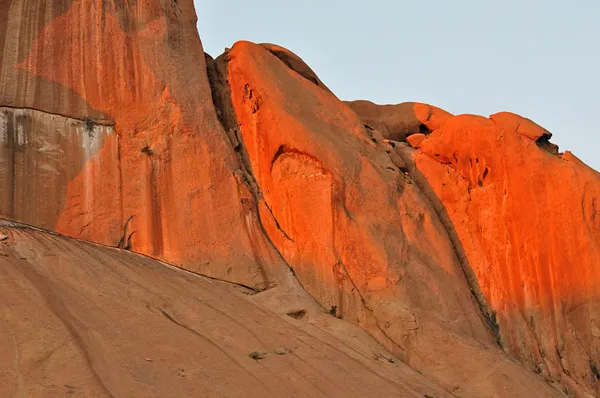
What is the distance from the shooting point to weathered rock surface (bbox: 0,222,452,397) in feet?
39.0

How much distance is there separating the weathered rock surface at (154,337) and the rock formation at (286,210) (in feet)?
0.24

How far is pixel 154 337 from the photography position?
13547mm

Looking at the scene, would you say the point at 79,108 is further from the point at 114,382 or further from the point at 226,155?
the point at 114,382

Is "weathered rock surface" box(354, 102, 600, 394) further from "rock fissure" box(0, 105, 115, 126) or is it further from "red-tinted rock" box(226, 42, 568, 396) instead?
"rock fissure" box(0, 105, 115, 126)

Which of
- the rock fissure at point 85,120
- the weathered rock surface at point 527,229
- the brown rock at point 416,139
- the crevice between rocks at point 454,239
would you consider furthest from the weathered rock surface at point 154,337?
the brown rock at point 416,139

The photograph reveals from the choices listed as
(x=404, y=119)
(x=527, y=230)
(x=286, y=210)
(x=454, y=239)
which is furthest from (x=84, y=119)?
(x=527, y=230)

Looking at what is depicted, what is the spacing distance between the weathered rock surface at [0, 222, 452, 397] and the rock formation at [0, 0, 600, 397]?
0.24ft

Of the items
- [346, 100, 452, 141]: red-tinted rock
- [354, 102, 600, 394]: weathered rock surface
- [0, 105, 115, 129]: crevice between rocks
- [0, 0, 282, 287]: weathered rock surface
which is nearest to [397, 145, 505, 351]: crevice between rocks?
[354, 102, 600, 394]: weathered rock surface

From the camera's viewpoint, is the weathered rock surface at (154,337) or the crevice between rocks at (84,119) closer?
the weathered rock surface at (154,337)

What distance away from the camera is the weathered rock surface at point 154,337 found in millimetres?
11875

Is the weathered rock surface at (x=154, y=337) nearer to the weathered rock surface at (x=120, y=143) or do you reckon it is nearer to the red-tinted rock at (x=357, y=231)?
the red-tinted rock at (x=357, y=231)

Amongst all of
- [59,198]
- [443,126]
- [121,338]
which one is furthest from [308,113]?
[121,338]

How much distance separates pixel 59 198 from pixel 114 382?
22.0 feet

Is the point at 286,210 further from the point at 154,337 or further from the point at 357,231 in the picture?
the point at 154,337
